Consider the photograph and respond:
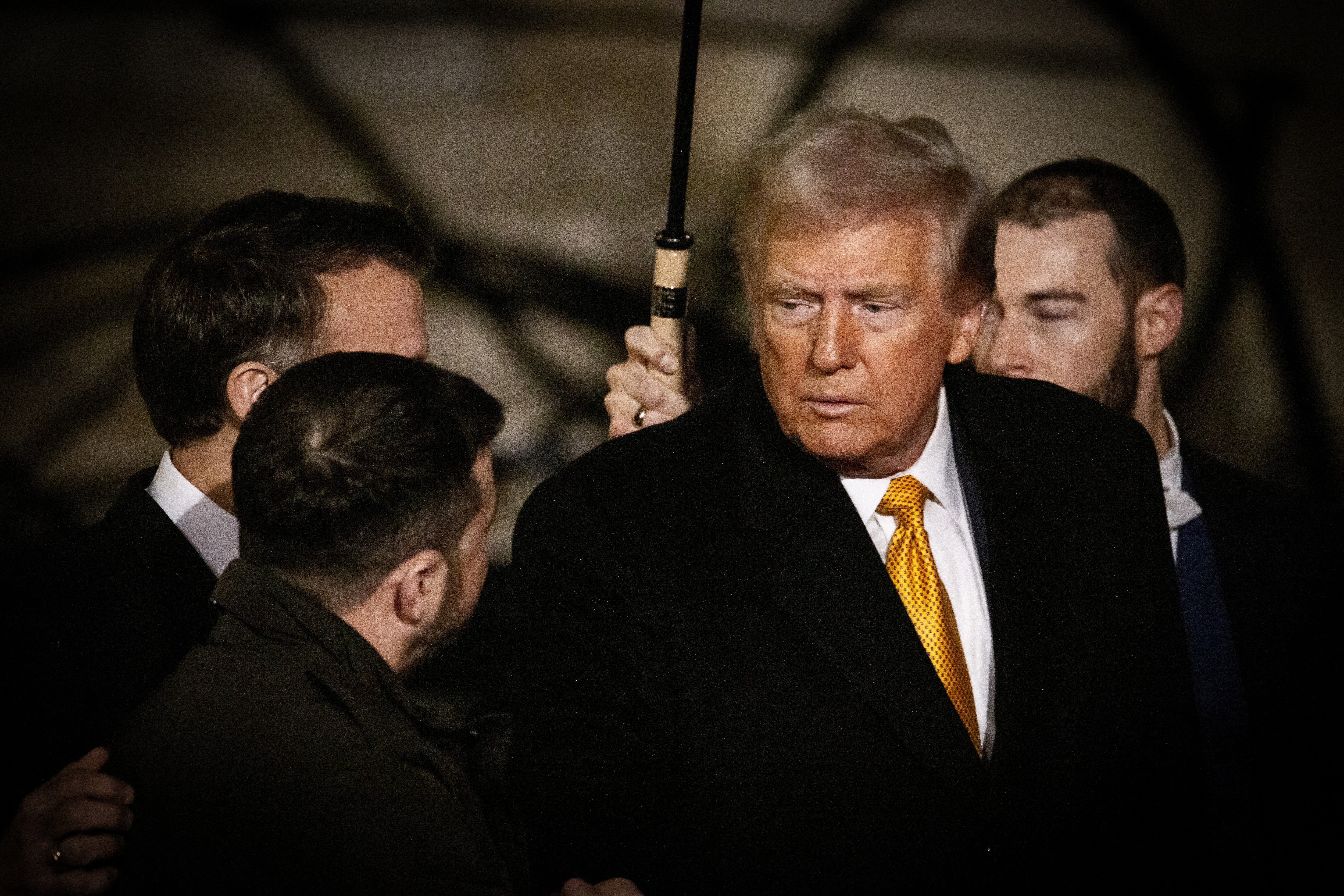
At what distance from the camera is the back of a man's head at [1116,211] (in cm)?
169

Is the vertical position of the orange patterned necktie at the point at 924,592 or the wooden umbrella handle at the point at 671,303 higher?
the wooden umbrella handle at the point at 671,303

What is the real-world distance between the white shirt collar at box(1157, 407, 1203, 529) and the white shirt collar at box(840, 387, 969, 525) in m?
0.47

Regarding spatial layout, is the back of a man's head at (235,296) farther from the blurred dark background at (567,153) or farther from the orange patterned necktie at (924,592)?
the orange patterned necktie at (924,592)

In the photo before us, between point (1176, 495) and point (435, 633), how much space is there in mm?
1133

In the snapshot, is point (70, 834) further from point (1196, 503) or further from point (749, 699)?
point (1196, 503)

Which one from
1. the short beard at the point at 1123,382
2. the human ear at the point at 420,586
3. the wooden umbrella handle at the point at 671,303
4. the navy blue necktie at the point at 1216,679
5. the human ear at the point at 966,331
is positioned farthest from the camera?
the short beard at the point at 1123,382

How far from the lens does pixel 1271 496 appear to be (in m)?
1.72

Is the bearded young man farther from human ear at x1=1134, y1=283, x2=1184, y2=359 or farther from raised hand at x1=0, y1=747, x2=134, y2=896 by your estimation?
raised hand at x1=0, y1=747, x2=134, y2=896

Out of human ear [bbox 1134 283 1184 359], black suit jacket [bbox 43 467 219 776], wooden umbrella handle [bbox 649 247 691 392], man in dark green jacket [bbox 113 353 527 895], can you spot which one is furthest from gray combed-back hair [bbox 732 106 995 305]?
black suit jacket [bbox 43 467 219 776]

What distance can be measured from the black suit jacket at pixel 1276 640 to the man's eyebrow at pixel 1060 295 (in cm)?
29

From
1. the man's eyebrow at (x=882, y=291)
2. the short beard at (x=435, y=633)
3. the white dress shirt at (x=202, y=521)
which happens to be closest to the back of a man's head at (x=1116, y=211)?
the man's eyebrow at (x=882, y=291)

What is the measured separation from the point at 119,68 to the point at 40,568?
0.75 m

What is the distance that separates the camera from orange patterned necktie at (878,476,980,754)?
1.19 meters

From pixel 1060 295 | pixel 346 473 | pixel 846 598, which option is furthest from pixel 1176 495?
pixel 346 473
